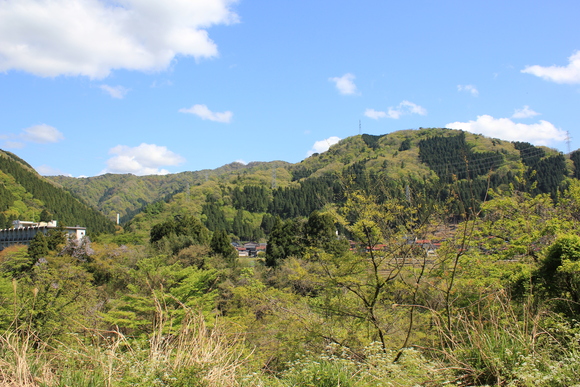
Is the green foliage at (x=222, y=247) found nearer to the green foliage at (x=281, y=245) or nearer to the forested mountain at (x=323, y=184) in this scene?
the green foliage at (x=281, y=245)

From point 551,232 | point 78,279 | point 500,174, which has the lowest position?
point 78,279

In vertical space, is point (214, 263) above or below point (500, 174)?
below

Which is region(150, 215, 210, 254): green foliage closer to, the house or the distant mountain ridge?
the distant mountain ridge

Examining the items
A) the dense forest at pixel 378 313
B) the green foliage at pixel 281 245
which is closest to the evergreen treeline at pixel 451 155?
the green foliage at pixel 281 245

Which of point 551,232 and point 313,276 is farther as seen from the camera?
point 551,232

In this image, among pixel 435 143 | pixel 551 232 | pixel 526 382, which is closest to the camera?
pixel 526 382

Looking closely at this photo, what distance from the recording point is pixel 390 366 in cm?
360

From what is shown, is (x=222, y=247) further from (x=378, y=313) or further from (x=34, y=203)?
(x=34, y=203)

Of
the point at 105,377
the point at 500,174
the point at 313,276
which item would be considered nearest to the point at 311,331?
the point at 313,276

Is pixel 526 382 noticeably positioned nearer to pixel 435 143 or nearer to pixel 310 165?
pixel 435 143

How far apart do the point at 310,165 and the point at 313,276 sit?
15848cm

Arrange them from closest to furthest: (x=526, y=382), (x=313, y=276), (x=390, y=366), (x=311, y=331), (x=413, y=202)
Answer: (x=526, y=382) < (x=390, y=366) < (x=311, y=331) < (x=413, y=202) < (x=313, y=276)

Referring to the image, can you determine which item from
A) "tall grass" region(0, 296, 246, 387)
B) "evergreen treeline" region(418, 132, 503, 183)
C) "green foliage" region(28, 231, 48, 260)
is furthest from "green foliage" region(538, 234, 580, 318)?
"evergreen treeline" region(418, 132, 503, 183)

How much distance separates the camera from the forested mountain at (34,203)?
73.9m
